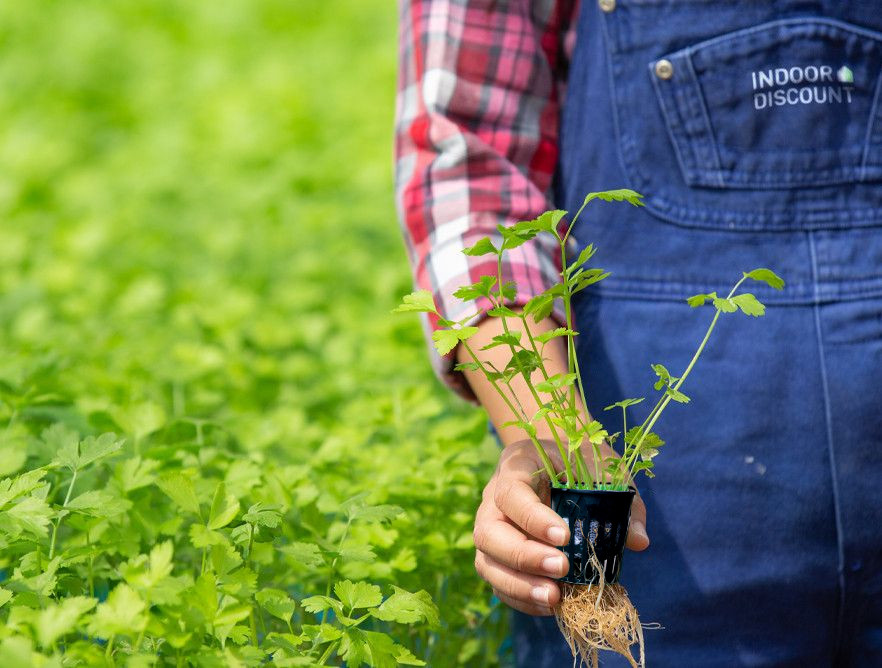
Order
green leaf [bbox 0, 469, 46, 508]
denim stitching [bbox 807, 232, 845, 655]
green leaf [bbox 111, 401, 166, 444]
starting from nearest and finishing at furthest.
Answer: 1. green leaf [bbox 0, 469, 46, 508]
2. denim stitching [bbox 807, 232, 845, 655]
3. green leaf [bbox 111, 401, 166, 444]

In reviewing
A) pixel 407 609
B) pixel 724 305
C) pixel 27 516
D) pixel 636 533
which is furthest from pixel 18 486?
pixel 724 305

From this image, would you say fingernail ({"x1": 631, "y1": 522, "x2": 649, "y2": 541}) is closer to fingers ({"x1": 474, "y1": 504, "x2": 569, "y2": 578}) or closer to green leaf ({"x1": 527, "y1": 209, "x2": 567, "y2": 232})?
fingers ({"x1": 474, "y1": 504, "x2": 569, "y2": 578})

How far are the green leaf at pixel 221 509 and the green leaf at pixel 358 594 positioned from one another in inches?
6.0

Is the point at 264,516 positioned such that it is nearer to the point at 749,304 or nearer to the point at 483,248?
the point at 483,248

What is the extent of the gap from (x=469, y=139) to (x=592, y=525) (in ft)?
1.89

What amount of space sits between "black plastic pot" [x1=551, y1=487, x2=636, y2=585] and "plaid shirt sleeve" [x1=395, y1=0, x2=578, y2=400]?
0.35m

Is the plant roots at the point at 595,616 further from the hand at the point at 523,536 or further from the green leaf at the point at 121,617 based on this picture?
the green leaf at the point at 121,617

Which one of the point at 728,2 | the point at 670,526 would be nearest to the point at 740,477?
the point at 670,526

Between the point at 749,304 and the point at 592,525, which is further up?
the point at 749,304

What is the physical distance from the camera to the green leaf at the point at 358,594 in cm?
122

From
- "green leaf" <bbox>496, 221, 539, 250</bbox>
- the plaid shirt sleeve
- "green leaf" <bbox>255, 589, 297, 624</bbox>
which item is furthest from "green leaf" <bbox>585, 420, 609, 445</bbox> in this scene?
"green leaf" <bbox>255, 589, 297, 624</bbox>

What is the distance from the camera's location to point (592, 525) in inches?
43.3

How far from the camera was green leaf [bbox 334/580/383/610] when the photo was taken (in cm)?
122

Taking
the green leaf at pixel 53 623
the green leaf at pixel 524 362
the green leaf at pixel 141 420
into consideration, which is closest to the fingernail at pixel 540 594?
the green leaf at pixel 524 362
